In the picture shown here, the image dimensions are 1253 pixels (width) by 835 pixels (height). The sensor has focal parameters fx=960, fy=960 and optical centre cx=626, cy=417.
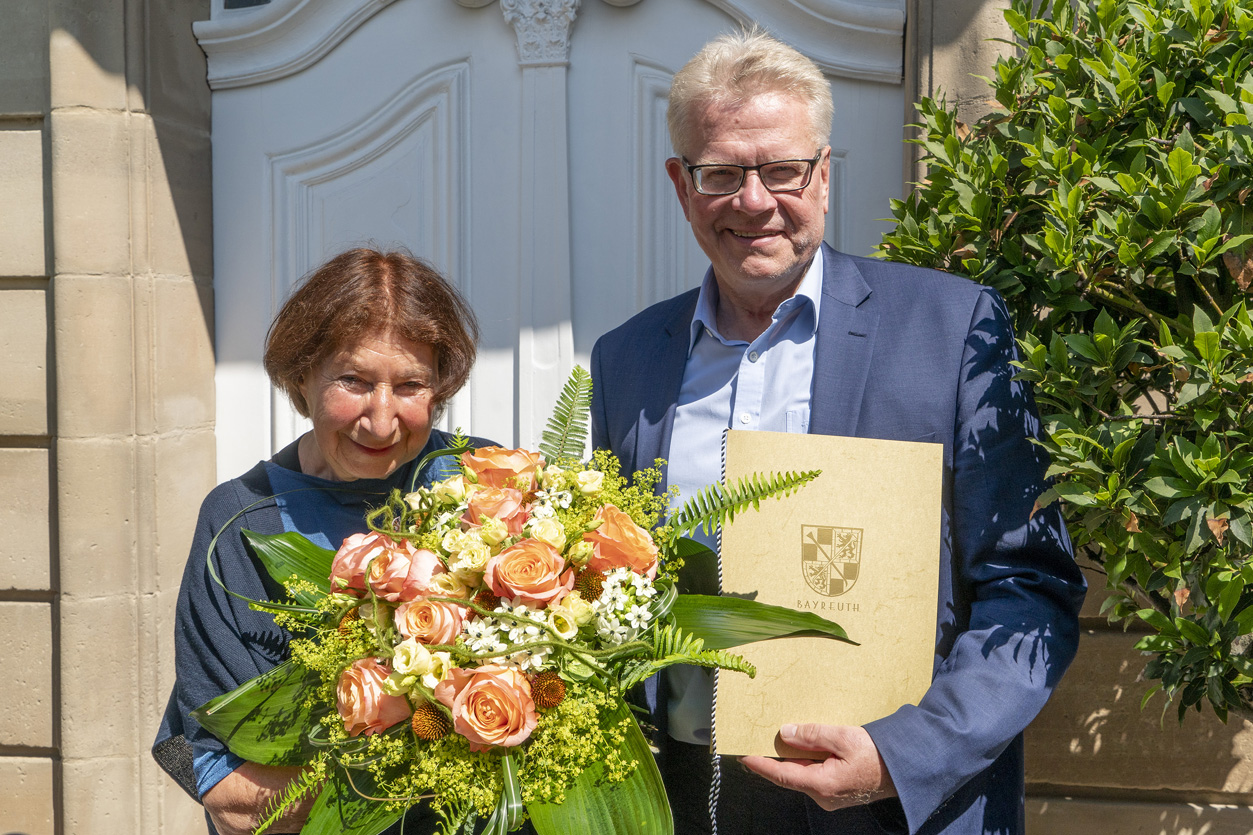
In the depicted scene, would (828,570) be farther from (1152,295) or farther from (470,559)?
(1152,295)

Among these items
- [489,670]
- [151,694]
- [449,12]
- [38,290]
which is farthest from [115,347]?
[489,670]

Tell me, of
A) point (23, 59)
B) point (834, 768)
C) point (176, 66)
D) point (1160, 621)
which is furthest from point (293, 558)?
point (23, 59)

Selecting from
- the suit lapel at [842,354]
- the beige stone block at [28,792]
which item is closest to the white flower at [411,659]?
the suit lapel at [842,354]

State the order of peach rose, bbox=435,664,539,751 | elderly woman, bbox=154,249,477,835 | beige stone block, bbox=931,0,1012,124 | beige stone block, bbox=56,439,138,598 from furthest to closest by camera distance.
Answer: beige stone block, bbox=56,439,138,598
beige stone block, bbox=931,0,1012,124
elderly woman, bbox=154,249,477,835
peach rose, bbox=435,664,539,751

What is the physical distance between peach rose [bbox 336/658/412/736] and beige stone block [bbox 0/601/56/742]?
2.33 metres

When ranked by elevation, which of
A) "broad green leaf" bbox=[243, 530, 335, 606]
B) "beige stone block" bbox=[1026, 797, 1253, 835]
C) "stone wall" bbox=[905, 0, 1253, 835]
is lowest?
"beige stone block" bbox=[1026, 797, 1253, 835]

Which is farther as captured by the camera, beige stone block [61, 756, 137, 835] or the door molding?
beige stone block [61, 756, 137, 835]

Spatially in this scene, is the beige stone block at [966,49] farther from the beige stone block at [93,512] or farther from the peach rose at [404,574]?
the beige stone block at [93,512]

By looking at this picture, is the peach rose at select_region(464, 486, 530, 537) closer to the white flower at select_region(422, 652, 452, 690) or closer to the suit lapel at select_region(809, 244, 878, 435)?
the white flower at select_region(422, 652, 452, 690)

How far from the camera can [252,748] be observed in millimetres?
1393

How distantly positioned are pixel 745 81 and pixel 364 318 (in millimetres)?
809

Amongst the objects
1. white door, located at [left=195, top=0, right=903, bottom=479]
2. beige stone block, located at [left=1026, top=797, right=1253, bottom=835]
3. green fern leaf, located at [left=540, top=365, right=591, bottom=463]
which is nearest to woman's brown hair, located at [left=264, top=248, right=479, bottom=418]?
green fern leaf, located at [left=540, top=365, right=591, bottom=463]

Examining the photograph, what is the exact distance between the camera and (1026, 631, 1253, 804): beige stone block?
2.55 meters

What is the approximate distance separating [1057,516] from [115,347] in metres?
2.68
